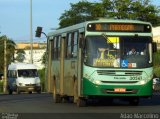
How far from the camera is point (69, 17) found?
101m

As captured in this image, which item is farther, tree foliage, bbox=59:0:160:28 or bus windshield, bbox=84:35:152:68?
tree foliage, bbox=59:0:160:28

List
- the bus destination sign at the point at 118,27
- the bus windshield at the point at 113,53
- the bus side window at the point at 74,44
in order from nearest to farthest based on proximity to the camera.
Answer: the bus windshield at the point at 113,53 < the bus destination sign at the point at 118,27 < the bus side window at the point at 74,44

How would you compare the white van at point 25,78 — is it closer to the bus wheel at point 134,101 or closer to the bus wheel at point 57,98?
the bus wheel at point 57,98

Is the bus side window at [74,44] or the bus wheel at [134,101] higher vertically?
the bus side window at [74,44]

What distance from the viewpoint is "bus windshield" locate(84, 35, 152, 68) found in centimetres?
2347

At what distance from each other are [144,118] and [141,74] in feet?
18.6

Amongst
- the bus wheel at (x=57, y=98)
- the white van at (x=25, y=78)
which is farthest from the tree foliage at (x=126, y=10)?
the bus wheel at (x=57, y=98)

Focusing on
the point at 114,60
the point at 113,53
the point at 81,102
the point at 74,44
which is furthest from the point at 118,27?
the point at 81,102

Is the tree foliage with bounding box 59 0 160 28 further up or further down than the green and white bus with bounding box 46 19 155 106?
further up

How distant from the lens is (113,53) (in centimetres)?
2352

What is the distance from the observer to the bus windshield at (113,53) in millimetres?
23469

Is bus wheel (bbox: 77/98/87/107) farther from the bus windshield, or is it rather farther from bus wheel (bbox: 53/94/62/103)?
bus wheel (bbox: 53/94/62/103)

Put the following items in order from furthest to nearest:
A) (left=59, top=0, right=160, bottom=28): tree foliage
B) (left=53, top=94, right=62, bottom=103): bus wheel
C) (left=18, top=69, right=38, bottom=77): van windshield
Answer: (left=59, top=0, right=160, bottom=28): tree foliage, (left=18, top=69, right=38, bottom=77): van windshield, (left=53, top=94, right=62, bottom=103): bus wheel

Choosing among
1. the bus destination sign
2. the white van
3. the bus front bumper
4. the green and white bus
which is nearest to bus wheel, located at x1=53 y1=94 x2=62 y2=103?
the green and white bus
